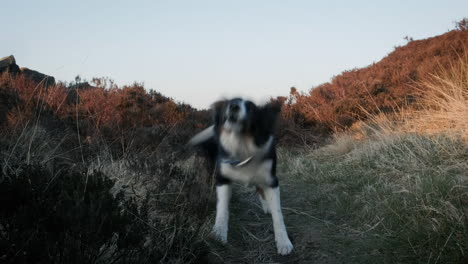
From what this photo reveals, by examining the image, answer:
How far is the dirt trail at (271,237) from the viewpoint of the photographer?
116 inches

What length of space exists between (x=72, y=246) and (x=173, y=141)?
549 cm

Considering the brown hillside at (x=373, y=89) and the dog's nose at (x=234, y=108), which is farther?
the brown hillside at (x=373, y=89)

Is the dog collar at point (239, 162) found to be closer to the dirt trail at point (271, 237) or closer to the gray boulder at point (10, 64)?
the dirt trail at point (271, 237)

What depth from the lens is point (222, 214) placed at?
10.8ft

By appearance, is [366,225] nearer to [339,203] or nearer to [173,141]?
[339,203]

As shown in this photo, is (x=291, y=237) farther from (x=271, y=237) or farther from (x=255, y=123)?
(x=255, y=123)

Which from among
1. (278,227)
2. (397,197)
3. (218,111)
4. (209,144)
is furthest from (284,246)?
(209,144)

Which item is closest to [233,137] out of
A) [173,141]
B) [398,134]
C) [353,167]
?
[353,167]

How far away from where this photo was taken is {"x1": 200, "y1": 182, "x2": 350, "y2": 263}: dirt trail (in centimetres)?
296

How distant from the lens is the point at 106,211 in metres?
1.97

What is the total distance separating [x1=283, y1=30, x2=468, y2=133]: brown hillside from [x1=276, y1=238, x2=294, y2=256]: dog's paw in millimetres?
5549

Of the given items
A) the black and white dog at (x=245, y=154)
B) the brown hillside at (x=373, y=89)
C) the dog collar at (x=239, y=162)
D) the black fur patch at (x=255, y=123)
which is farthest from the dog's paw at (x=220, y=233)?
the brown hillside at (x=373, y=89)

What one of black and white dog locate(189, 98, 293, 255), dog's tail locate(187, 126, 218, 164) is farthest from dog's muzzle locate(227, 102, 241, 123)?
dog's tail locate(187, 126, 218, 164)

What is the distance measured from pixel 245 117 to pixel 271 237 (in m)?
1.12
